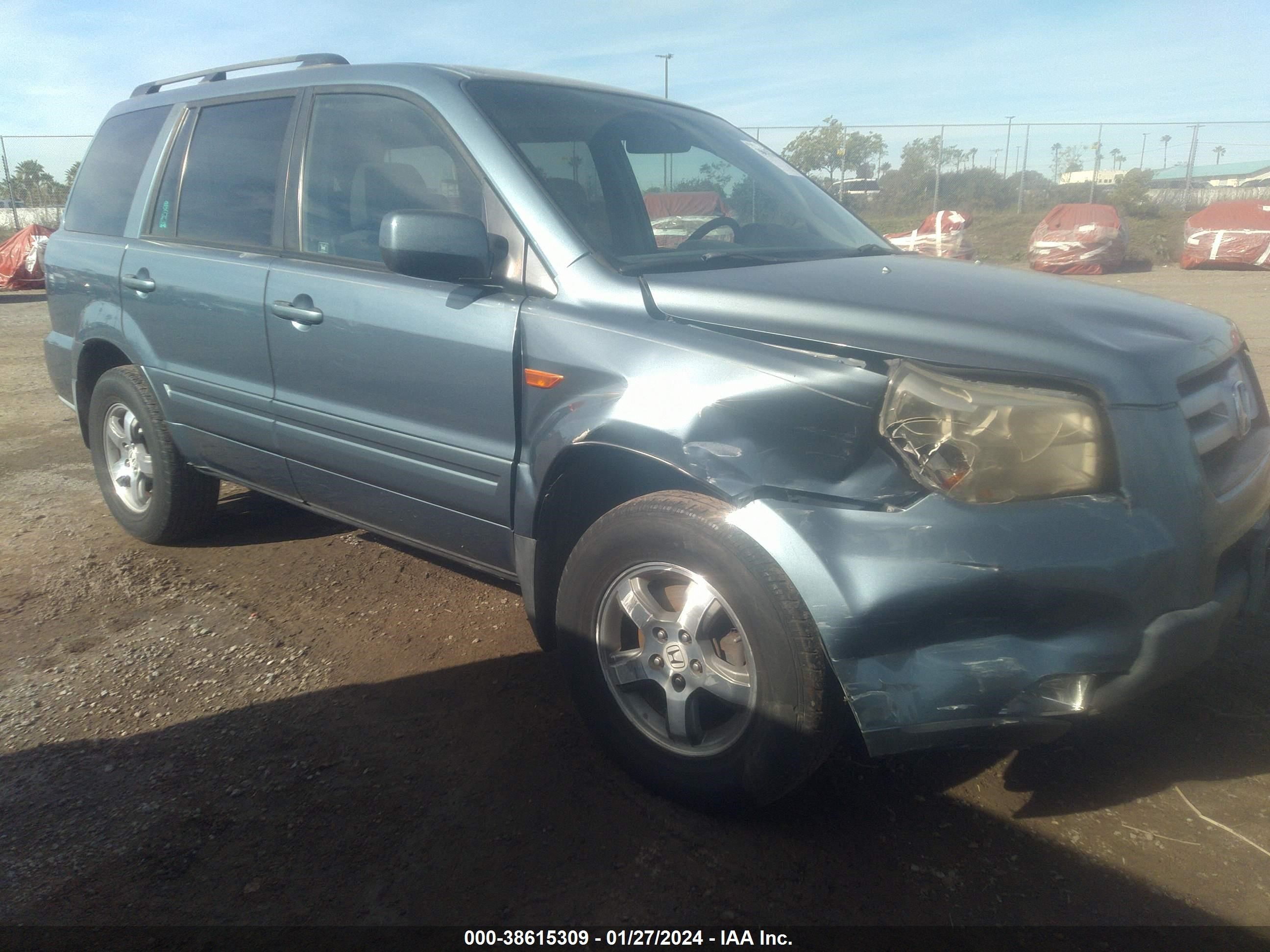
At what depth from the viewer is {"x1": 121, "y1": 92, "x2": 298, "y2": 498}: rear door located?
3.43 meters

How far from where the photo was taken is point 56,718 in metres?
2.92

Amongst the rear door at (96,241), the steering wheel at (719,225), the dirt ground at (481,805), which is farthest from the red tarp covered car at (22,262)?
the steering wheel at (719,225)

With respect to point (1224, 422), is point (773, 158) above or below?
above

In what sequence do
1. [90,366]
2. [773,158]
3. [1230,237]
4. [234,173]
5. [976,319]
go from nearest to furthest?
[976,319]
[234,173]
[773,158]
[90,366]
[1230,237]

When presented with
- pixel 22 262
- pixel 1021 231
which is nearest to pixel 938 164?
pixel 1021 231

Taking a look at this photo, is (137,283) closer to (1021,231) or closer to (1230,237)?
(1230,237)

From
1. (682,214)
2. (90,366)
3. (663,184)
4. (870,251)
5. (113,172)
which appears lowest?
(90,366)

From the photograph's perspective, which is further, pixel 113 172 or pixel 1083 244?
pixel 1083 244

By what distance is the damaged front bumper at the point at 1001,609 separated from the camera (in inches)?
75.9

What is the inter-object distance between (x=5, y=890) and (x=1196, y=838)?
283cm

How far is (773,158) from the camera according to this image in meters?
3.75

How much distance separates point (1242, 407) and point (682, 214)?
1810mm

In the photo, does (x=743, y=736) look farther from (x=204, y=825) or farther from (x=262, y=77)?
(x=262, y=77)

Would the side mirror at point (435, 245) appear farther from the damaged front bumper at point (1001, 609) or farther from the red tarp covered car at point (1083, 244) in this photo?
the red tarp covered car at point (1083, 244)
